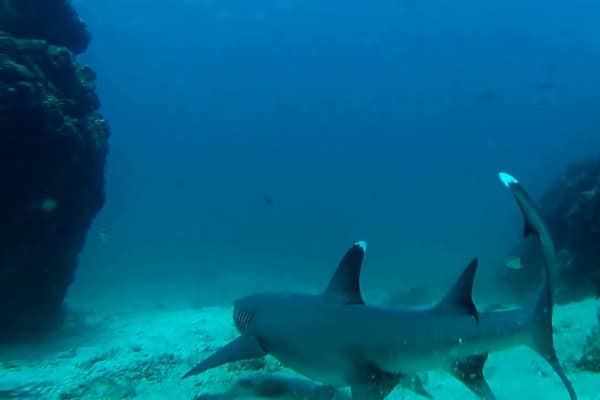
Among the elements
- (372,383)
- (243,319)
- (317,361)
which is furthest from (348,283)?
(243,319)

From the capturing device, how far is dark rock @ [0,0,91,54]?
486 inches

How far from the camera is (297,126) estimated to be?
518 ft

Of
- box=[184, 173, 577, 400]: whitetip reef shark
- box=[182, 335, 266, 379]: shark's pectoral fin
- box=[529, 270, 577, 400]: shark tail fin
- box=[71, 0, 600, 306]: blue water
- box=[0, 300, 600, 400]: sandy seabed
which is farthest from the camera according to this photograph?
box=[71, 0, 600, 306]: blue water

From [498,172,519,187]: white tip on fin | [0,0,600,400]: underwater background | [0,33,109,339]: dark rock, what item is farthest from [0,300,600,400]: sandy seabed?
[498,172,519,187]: white tip on fin

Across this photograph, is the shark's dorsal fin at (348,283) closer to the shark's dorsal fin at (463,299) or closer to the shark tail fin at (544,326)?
the shark's dorsal fin at (463,299)

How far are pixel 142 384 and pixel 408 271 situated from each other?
38.2 metres

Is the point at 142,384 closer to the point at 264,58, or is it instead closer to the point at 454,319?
the point at 454,319

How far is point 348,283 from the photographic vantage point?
4.98 meters

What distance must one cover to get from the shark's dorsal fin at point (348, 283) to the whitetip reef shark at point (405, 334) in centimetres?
1

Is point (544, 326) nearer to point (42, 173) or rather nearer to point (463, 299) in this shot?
point (463, 299)

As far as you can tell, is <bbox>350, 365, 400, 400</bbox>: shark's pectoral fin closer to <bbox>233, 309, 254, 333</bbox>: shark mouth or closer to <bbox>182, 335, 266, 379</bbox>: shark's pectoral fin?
<bbox>182, 335, 266, 379</bbox>: shark's pectoral fin

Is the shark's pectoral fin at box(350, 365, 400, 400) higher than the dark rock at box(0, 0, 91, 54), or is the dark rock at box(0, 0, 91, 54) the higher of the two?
the dark rock at box(0, 0, 91, 54)

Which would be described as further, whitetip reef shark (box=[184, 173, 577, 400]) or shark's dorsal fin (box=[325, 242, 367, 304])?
shark's dorsal fin (box=[325, 242, 367, 304])

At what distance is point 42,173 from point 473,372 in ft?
33.8
